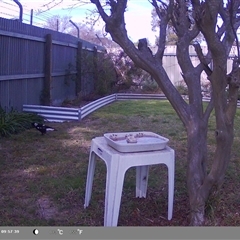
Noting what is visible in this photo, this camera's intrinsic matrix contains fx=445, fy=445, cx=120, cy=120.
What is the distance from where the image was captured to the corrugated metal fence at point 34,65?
8.09m

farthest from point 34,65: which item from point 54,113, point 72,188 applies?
point 72,188

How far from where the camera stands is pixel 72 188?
4.38 meters

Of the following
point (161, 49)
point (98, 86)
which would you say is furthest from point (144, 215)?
point (98, 86)

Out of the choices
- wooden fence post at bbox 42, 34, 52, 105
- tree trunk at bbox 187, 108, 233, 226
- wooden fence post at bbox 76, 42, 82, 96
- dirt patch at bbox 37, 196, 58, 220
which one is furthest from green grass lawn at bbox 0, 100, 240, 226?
wooden fence post at bbox 76, 42, 82, 96

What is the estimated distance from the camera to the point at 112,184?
122 inches

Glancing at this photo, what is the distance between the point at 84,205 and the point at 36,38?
6342mm

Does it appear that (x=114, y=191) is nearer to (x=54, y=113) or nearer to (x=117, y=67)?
(x=54, y=113)

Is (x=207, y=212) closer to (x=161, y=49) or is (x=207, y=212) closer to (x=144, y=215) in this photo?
(x=144, y=215)

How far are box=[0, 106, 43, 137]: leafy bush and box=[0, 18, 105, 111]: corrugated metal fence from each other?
0.40 m

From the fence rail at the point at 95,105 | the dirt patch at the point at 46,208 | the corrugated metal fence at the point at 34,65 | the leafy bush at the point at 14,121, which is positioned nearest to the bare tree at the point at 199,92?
the dirt patch at the point at 46,208

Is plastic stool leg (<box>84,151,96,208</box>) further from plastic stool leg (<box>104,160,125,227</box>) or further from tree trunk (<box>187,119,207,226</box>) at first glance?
tree trunk (<box>187,119,207,226</box>)

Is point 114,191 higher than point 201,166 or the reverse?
the reverse

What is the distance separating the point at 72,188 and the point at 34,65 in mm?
5628

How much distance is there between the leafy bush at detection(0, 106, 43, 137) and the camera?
23.0 feet
